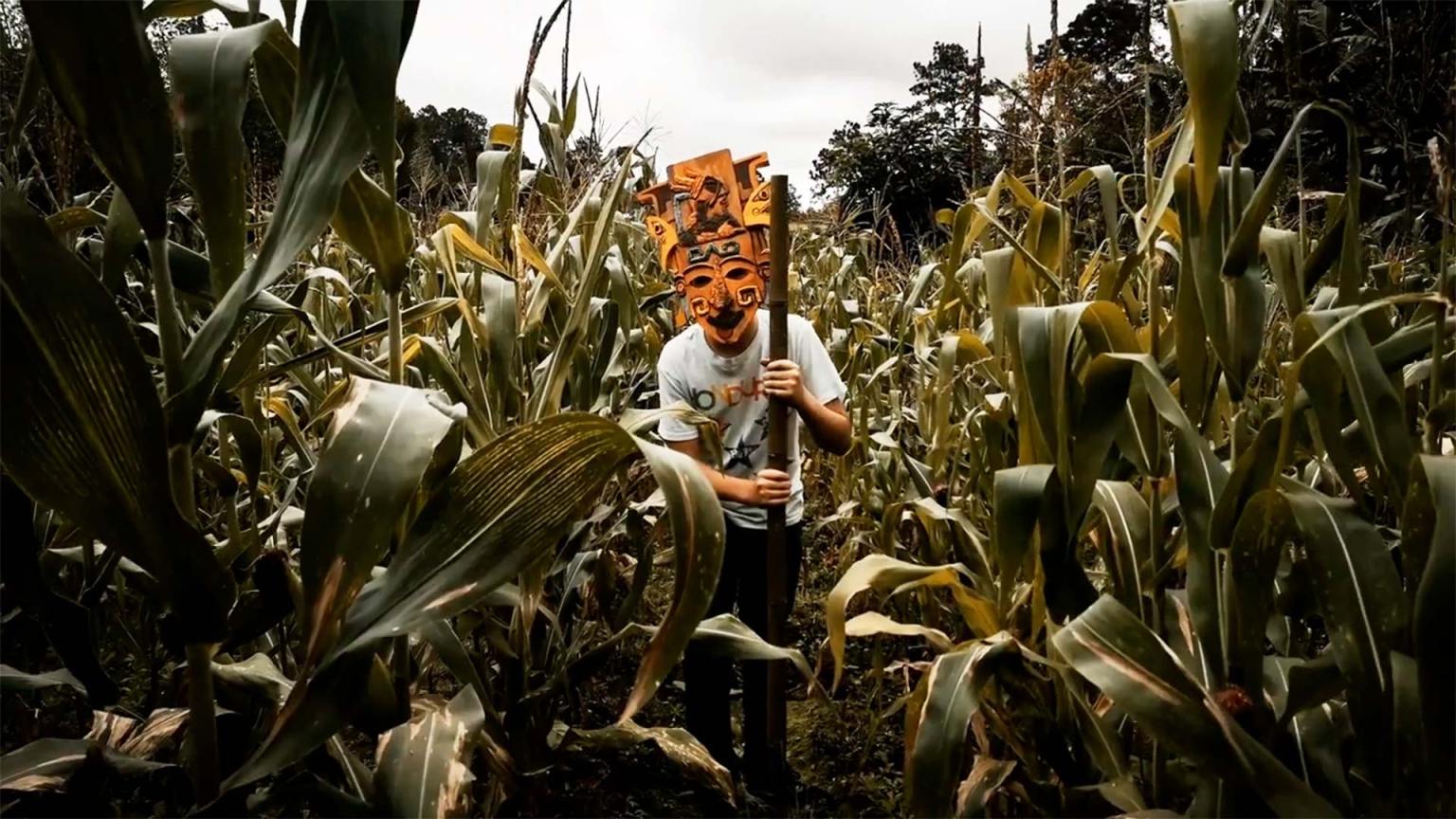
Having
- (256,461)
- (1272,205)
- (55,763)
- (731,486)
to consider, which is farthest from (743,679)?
(1272,205)

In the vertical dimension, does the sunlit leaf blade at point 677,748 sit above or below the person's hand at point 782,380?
below

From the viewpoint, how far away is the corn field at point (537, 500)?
0.57 meters

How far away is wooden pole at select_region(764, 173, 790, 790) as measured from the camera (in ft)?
3.96

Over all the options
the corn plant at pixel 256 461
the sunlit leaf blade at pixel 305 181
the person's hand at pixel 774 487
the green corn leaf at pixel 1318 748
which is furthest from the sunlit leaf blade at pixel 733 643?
the sunlit leaf blade at pixel 305 181

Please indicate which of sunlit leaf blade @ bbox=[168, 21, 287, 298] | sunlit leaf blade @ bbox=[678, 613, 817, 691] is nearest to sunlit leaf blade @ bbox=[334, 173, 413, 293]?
sunlit leaf blade @ bbox=[168, 21, 287, 298]

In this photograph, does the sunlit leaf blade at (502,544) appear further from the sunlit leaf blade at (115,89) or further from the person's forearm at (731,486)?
the person's forearm at (731,486)

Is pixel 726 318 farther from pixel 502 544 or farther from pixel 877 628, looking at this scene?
pixel 502 544

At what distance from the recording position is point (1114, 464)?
1065mm

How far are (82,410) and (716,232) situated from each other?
2.85 feet

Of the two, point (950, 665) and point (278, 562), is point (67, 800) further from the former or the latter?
point (950, 665)

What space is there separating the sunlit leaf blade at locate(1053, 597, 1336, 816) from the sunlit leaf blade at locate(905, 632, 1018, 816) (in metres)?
0.12

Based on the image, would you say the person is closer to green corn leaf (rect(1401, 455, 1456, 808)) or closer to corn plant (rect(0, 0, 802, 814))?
corn plant (rect(0, 0, 802, 814))

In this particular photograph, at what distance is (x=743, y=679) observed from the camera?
150cm

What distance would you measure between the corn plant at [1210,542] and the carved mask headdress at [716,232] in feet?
1.08
